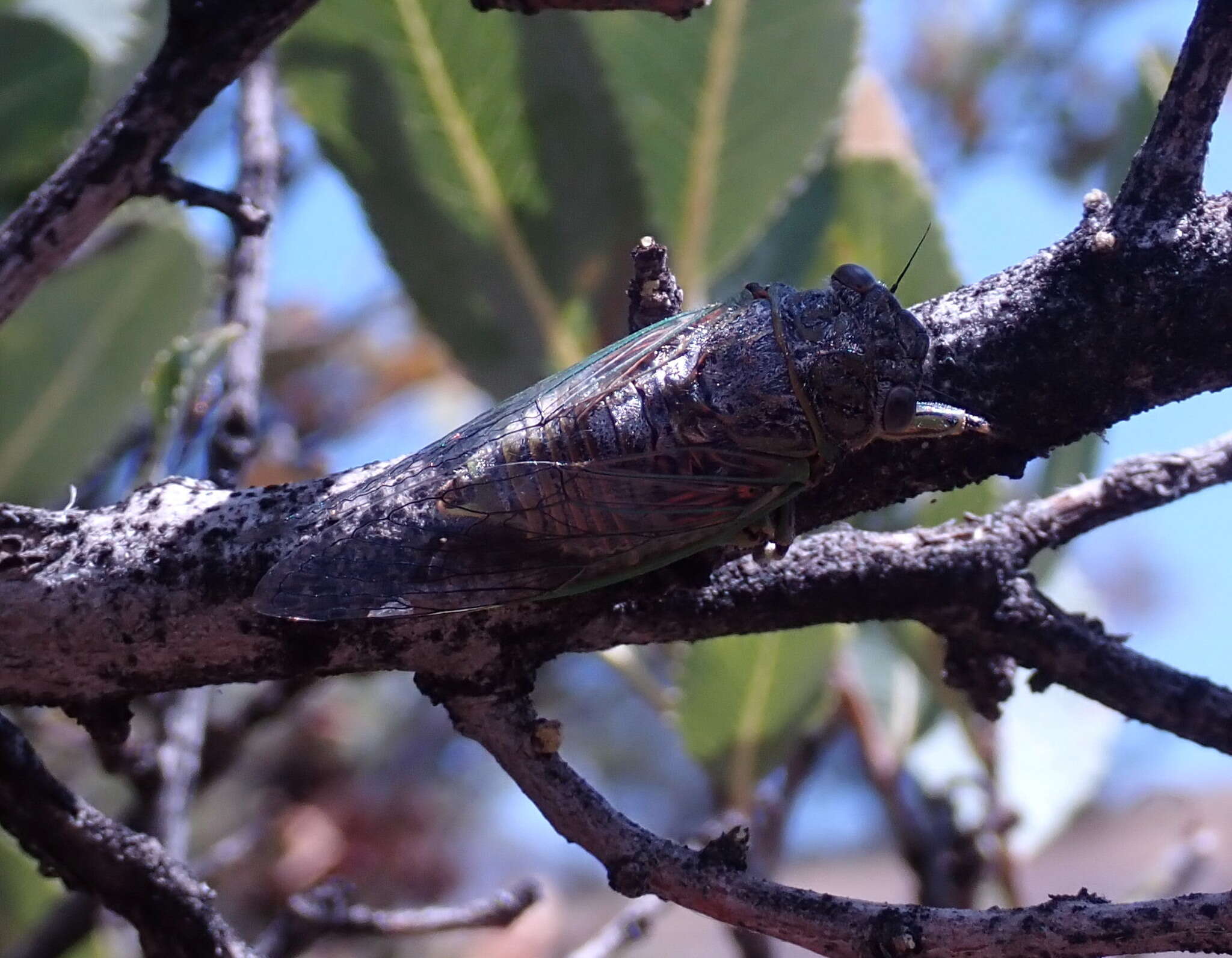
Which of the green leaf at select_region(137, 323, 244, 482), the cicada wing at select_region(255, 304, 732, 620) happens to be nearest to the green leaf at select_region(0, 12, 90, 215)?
the green leaf at select_region(137, 323, 244, 482)

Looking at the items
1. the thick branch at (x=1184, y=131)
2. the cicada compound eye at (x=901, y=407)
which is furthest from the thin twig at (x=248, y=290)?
the thick branch at (x=1184, y=131)

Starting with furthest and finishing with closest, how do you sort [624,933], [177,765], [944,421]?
[177,765] < [624,933] < [944,421]

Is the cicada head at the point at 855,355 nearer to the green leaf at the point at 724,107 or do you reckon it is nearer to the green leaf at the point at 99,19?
the green leaf at the point at 724,107

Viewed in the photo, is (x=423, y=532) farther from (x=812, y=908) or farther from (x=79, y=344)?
(x=79, y=344)

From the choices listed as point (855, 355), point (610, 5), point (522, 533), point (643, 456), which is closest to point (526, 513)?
point (522, 533)

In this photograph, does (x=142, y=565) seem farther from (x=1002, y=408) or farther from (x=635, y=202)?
(x=635, y=202)

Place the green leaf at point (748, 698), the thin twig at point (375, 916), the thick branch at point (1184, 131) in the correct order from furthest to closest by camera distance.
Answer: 1. the green leaf at point (748, 698)
2. the thin twig at point (375, 916)
3. the thick branch at point (1184, 131)

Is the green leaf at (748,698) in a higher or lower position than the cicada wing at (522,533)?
higher

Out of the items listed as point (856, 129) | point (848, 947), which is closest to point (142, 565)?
point (848, 947)

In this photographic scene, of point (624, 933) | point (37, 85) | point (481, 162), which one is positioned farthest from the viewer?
point (37, 85)
